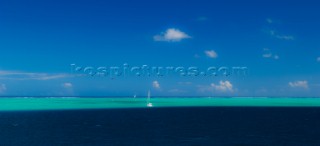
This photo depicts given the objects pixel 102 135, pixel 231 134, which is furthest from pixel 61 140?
pixel 231 134

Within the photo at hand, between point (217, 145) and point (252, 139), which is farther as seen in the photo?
point (252, 139)

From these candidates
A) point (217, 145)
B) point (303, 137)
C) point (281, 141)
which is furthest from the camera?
point (303, 137)

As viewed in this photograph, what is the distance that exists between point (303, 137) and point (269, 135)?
5.40m

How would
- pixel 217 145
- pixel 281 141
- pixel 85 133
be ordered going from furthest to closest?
1. pixel 85 133
2. pixel 281 141
3. pixel 217 145

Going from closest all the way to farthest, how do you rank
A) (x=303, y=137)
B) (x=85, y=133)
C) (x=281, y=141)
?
(x=281, y=141)
(x=303, y=137)
(x=85, y=133)

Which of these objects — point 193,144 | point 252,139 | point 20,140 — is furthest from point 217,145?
point 20,140

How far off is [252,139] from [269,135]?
6.91 meters

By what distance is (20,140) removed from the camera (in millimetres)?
55250

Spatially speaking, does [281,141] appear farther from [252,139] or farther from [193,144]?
[193,144]

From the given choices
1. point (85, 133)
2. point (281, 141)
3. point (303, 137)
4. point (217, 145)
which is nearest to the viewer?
point (217, 145)

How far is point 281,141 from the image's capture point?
52969 mm

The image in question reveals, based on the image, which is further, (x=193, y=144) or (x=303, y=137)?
(x=303, y=137)

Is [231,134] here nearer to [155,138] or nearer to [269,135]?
[269,135]

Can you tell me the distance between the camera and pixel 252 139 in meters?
54.4
